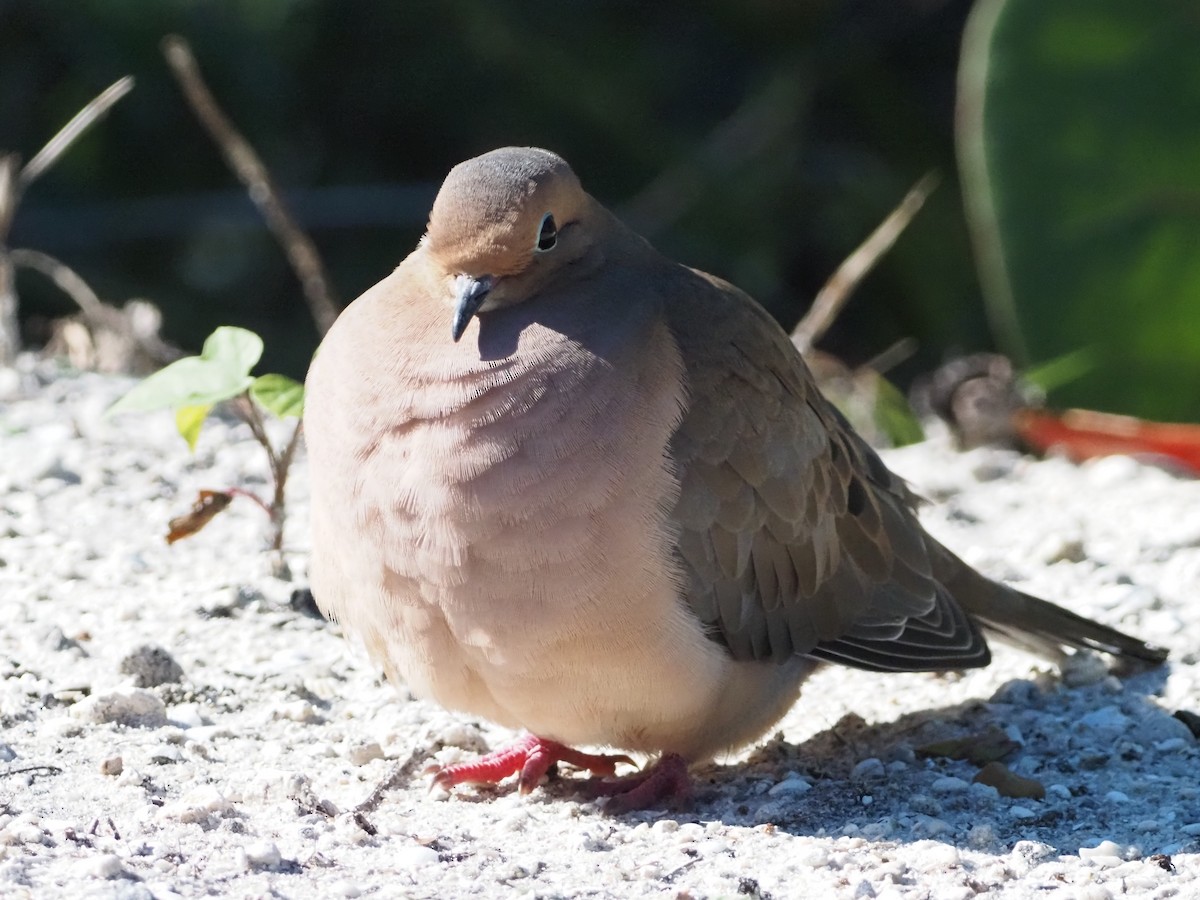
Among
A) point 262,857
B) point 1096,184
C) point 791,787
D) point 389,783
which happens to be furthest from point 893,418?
point 262,857

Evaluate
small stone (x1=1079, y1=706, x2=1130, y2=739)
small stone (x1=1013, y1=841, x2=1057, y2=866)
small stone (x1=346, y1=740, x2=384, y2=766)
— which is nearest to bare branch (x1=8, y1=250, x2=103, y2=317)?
small stone (x1=346, y1=740, x2=384, y2=766)

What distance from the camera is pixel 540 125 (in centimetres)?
736

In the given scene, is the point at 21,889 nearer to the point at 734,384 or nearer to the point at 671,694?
the point at 671,694

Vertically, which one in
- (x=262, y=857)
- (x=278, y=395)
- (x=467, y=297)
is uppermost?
(x=467, y=297)

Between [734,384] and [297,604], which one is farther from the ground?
[734,384]

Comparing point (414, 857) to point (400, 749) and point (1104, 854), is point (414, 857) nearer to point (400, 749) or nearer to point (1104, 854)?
point (400, 749)

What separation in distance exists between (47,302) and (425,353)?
4.31 meters

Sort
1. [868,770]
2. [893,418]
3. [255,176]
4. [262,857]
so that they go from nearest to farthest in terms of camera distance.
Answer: [262,857]
[868,770]
[255,176]
[893,418]

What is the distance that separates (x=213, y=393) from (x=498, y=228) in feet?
2.39

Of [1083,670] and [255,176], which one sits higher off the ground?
[255,176]

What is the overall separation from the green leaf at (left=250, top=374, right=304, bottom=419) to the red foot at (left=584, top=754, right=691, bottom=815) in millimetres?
1067

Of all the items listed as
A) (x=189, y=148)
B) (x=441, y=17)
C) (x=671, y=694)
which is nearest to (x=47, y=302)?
(x=189, y=148)

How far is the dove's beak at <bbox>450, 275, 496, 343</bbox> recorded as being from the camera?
3.33 m

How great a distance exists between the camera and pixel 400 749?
3.71 meters
